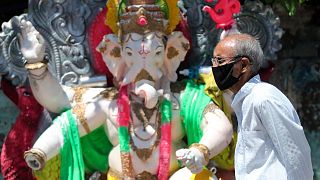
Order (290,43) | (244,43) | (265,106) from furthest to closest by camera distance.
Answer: (290,43)
(244,43)
(265,106)

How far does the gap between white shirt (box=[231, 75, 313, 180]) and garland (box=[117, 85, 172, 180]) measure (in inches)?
52.3

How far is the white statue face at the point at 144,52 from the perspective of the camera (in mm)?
3201

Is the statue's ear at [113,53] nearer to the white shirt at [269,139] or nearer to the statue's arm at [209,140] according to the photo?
the statue's arm at [209,140]

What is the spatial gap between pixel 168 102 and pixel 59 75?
1.83 ft

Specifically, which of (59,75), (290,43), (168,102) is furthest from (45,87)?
(290,43)

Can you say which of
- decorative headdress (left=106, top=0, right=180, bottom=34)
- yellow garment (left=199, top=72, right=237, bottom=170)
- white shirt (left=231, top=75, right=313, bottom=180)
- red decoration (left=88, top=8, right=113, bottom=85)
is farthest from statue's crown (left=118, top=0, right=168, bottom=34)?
white shirt (left=231, top=75, right=313, bottom=180)

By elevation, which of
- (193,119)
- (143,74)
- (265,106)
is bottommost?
(193,119)

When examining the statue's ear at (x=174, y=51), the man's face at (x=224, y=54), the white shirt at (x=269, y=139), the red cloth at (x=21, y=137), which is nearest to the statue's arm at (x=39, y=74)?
the red cloth at (x=21, y=137)

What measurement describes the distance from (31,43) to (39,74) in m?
0.14

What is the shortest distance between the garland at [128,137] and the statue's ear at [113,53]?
9cm

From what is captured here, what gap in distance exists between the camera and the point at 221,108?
11.1 feet

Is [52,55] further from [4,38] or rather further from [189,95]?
[189,95]

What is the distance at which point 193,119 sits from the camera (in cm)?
328

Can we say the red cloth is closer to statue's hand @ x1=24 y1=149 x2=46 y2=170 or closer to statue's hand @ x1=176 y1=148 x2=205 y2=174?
statue's hand @ x1=24 y1=149 x2=46 y2=170
